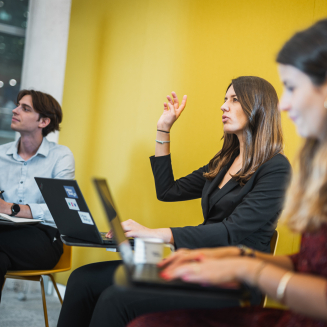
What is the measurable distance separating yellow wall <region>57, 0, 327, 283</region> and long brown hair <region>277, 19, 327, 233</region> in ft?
3.04

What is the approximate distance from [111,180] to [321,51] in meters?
2.38

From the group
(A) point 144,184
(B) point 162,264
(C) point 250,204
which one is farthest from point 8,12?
(B) point 162,264

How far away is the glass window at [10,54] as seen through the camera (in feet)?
13.1

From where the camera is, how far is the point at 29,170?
8.31 feet

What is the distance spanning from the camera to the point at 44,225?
227cm

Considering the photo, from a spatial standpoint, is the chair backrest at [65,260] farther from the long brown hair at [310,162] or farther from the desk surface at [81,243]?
Result: the long brown hair at [310,162]

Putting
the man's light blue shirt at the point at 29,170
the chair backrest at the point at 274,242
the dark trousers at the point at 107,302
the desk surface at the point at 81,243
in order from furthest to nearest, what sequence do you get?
the man's light blue shirt at the point at 29,170 → the chair backrest at the point at 274,242 → the desk surface at the point at 81,243 → the dark trousers at the point at 107,302

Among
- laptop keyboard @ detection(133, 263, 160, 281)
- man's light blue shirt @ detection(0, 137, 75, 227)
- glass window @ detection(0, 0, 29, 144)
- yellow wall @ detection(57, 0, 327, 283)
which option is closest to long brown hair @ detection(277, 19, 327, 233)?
laptop keyboard @ detection(133, 263, 160, 281)

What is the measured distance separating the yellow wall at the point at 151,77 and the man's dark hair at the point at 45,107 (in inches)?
19.1

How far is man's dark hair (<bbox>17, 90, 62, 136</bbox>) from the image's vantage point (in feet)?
8.93

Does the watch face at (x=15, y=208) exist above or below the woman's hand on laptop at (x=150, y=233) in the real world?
below

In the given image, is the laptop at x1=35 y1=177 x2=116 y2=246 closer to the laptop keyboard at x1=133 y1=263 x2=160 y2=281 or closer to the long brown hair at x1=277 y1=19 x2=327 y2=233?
the laptop keyboard at x1=133 y1=263 x2=160 y2=281

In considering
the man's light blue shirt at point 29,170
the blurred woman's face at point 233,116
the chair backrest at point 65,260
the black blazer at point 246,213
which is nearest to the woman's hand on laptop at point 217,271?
the black blazer at point 246,213

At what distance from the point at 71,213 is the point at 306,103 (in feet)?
3.55
